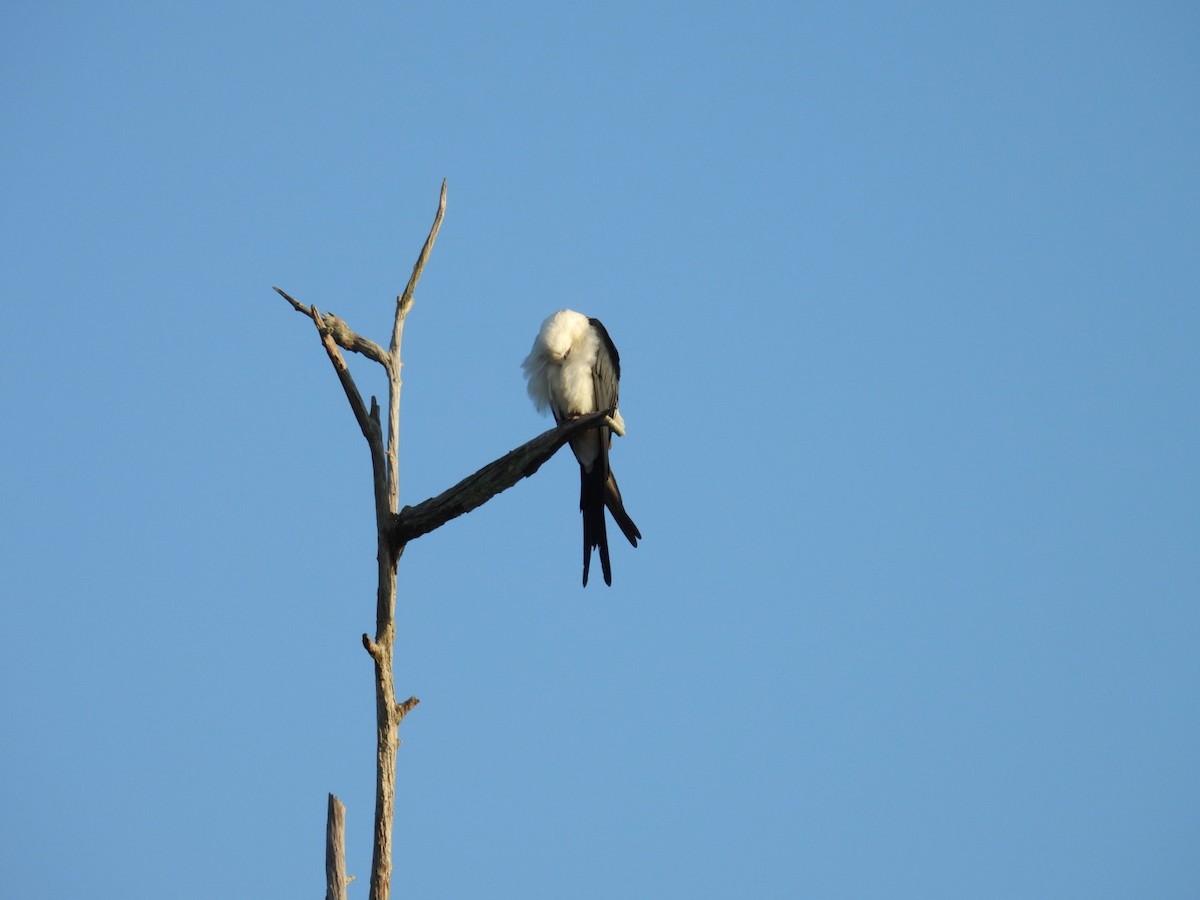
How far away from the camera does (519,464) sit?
18.5 ft

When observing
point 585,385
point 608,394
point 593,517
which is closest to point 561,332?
point 585,385

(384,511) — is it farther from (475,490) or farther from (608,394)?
(608,394)

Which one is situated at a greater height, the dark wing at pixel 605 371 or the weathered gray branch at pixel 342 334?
the dark wing at pixel 605 371

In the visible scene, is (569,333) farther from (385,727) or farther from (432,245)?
(385,727)

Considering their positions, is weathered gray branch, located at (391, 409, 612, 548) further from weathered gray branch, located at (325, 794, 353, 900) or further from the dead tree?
weathered gray branch, located at (325, 794, 353, 900)

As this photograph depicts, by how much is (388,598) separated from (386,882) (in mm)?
1191

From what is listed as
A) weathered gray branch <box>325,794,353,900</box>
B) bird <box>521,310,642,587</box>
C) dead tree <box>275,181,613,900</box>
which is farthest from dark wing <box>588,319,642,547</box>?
weathered gray branch <box>325,794,353,900</box>

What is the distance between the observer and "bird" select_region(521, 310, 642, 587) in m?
6.86

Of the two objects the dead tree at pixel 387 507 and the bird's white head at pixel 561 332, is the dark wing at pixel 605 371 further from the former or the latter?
the dead tree at pixel 387 507

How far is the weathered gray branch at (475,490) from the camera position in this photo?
5543 mm

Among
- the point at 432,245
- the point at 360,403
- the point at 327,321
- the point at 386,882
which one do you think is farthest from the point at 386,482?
the point at 386,882

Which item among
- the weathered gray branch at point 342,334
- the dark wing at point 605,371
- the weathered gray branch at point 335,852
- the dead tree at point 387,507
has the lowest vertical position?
the weathered gray branch at point 335,852

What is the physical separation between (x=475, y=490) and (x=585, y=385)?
60.0 inches

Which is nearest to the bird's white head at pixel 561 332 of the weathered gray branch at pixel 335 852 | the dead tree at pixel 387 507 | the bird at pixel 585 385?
the bird at pixel 585 385
